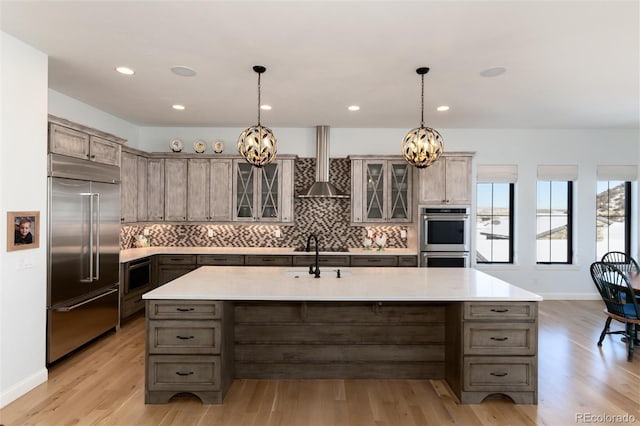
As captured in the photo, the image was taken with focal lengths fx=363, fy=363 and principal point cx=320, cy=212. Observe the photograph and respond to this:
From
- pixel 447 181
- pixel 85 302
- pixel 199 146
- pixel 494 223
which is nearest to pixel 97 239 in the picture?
pixel 85 302

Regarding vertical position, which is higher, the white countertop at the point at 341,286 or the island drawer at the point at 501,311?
the white countertop at the point at 341,286

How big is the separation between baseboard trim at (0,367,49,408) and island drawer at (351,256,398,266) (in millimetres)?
3761

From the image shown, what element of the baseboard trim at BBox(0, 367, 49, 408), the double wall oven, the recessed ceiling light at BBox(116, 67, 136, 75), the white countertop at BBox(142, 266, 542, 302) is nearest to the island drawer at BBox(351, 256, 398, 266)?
the double wall oven

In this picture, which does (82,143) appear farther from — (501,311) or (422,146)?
(501,311)

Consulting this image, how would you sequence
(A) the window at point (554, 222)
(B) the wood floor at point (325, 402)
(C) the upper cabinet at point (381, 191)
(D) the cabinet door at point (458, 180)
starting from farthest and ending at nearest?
1. (A) the window at point (554, 222)
2. (C) the upper cabinet at point (381, 191)
3. (D) the cabinet door at point (458, 180)
4. (B) the wood floor at point (325, 402)

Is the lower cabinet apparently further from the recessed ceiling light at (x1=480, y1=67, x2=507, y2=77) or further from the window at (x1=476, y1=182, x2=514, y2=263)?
the window at (x1=476, y1=182, x2=514, y2=263)

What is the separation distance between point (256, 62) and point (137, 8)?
1085mm

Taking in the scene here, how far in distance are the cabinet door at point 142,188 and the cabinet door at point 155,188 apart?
56 mm

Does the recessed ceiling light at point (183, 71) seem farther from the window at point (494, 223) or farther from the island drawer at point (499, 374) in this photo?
the window at point (494, 223)

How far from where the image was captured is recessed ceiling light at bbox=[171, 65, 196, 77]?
11.4 feet

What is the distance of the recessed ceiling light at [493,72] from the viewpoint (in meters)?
3.44

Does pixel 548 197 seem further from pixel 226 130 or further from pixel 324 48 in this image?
pixel 226 130

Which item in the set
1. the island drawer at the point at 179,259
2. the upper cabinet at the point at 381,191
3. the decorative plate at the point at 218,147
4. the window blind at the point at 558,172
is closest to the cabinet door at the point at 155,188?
the island drawer at the point at 179,259

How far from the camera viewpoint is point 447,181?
552cm
